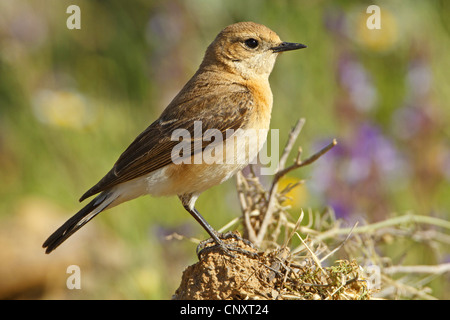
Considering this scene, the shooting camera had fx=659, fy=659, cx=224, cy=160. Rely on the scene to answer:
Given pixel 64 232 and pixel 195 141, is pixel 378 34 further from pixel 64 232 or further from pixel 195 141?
pixel 64 232

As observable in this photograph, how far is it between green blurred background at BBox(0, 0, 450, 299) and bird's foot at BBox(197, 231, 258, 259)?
1342mm

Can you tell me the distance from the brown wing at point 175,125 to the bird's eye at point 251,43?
477 mm

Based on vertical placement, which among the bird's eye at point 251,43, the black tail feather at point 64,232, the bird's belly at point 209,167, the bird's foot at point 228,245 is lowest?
the bird's foot at point 228,245

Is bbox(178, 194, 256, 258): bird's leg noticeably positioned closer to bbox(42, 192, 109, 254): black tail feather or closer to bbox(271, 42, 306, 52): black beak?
bbox(42, 192, 109, 254): black tail feather

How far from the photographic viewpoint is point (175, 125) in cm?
431

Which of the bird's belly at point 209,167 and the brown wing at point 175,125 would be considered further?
the brown wing at point 175,125

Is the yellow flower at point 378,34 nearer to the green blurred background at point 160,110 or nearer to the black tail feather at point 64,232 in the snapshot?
the green blurred background at point 160,110

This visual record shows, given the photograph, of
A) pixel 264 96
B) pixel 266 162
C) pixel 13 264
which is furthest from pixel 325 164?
pixel 13 264

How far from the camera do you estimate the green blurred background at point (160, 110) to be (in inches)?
227

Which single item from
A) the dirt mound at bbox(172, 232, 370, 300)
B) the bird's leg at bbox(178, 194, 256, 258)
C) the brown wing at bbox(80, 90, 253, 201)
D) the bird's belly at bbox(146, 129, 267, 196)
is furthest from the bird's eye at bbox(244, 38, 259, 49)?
the dirt mound at bbox(172, 232, 370, 300)

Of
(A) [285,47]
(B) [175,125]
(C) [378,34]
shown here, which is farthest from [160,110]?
(B) [175,125]

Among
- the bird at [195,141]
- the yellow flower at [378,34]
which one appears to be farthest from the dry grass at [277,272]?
the yellow flower at [378,34]

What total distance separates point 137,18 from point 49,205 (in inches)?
106

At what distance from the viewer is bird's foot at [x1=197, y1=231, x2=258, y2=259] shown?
3323 millimetres
